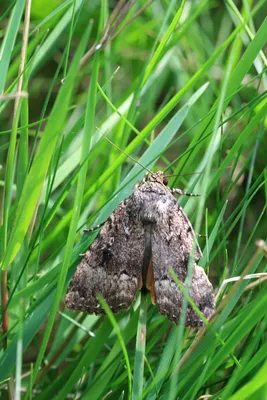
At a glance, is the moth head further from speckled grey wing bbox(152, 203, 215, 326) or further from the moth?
speckled grey wing bbox(152, 203, 215, 326)

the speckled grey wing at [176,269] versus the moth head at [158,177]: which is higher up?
the moth head at [158,177]

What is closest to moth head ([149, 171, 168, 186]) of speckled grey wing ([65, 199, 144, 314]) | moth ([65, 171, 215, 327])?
moth ([65, 171, 215, 327])

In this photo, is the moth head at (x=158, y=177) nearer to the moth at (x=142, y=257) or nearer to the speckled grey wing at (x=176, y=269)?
the moth at (x=142, y=257)

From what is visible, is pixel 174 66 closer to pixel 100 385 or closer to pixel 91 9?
pixel 91 9

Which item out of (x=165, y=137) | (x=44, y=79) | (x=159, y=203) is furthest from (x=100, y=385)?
(x=44, y=79)

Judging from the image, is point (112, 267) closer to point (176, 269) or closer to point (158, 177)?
point (176, 269)

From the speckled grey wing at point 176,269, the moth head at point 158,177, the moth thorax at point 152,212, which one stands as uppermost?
the moth head at point 158,177

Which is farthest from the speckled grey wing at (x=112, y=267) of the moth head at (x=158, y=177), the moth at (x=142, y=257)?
the moth head at (x=158, y=177)

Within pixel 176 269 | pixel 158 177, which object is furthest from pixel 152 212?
pixel 176 269
